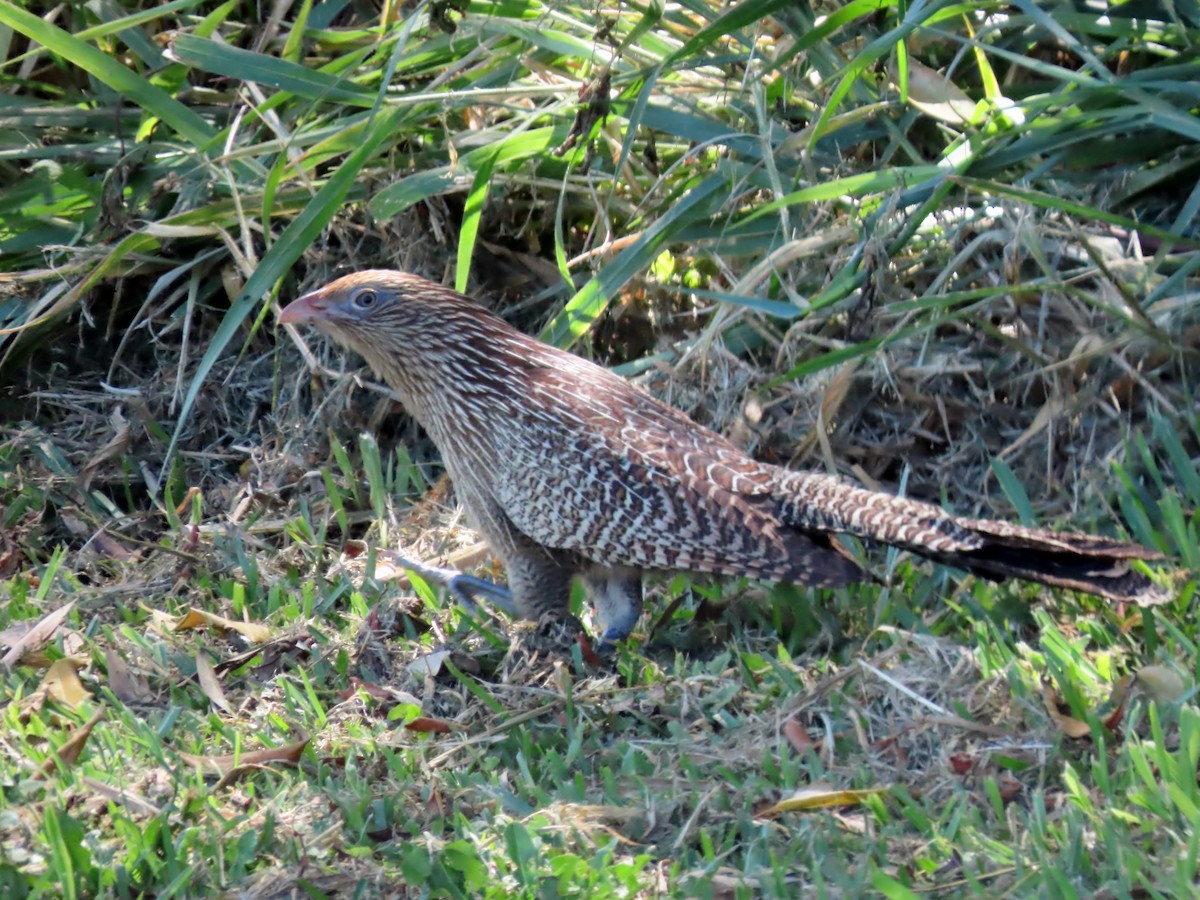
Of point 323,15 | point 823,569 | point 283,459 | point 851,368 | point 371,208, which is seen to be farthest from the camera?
point 323,15

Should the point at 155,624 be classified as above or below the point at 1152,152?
below

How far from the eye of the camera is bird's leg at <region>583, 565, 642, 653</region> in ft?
13.0

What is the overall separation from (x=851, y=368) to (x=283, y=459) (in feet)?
6.68

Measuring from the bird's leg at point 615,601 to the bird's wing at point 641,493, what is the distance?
0.13m

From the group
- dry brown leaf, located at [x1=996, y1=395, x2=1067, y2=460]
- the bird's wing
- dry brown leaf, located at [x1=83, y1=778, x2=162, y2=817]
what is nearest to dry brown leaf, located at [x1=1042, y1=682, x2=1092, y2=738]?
the bird's wing

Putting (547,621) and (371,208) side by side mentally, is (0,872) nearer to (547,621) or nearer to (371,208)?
(547,621)

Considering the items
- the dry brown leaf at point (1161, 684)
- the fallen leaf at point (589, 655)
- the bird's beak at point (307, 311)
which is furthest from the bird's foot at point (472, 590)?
the dry brown leaf at point (1161, 684)

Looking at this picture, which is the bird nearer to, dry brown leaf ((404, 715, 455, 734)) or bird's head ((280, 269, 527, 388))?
bird's head ((280, 269, 527, 388))

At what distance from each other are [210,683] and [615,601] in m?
1.10

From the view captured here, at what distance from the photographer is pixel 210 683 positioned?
3738mm

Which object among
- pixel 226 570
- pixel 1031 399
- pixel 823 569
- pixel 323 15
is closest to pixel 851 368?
pixel 1031 399

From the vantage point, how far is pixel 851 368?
14.4 ft

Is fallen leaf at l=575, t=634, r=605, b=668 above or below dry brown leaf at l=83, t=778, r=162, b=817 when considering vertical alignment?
above

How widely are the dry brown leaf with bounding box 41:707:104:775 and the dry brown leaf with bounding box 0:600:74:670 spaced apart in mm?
648
